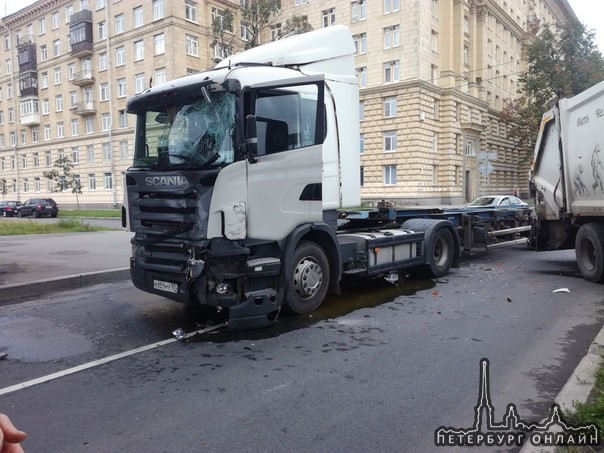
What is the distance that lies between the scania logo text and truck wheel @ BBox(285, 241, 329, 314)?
169cm

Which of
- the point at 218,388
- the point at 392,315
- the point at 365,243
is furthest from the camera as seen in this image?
the point at 365,243

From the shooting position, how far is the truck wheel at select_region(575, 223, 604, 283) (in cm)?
859

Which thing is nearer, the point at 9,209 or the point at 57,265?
the point at 57,265

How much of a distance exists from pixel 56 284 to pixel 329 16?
38947 mm

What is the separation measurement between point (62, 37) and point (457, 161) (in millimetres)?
42003

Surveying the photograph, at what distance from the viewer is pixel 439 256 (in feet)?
32.2

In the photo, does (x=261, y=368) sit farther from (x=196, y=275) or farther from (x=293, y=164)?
(x=293, y=164)

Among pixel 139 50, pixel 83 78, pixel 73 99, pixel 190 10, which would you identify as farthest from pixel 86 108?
pixel 190 10

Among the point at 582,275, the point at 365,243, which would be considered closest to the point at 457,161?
the point at 582,275

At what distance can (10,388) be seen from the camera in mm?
4512

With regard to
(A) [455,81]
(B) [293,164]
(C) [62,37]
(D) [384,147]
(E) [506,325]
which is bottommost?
(E) [506,325]

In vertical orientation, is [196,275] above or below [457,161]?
below

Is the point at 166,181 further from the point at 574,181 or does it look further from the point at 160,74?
the point at 160,74

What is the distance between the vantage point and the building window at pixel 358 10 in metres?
40.3
